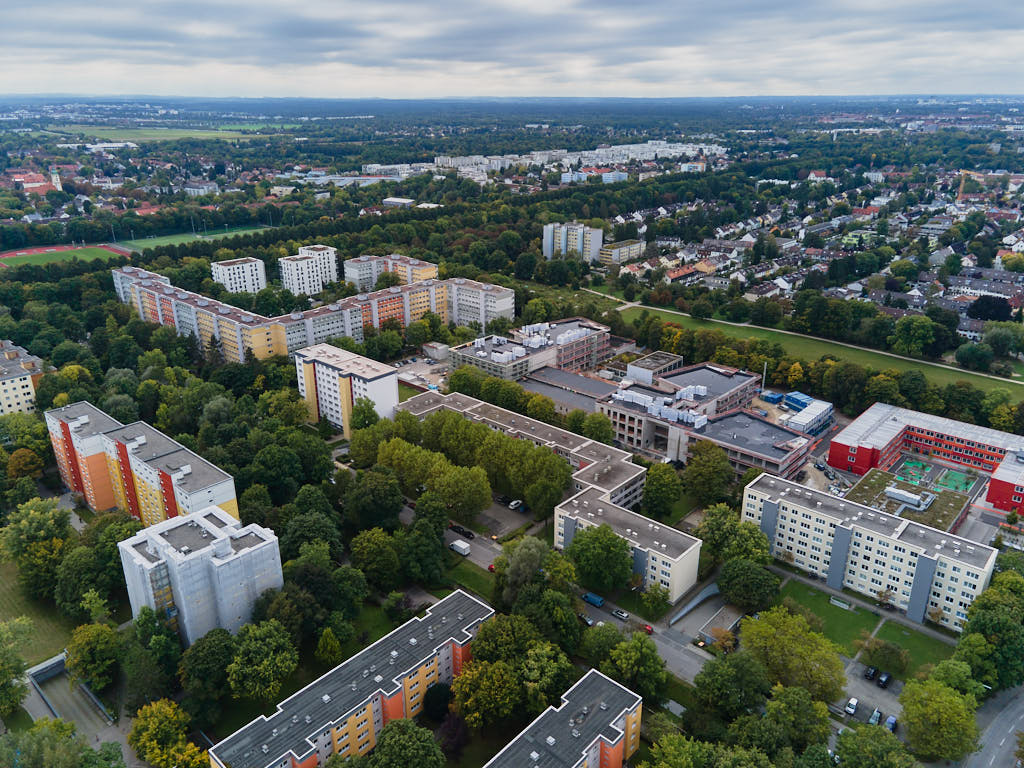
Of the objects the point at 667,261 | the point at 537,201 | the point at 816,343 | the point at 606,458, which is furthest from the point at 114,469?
the point at 537,201

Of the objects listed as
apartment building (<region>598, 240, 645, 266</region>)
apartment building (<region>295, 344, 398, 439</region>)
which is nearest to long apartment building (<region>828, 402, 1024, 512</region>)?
apartment building (<region>295, 344, 398, 439</region>)

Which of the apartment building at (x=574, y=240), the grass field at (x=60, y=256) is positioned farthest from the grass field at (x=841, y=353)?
the grass field at (x=60, y=256)

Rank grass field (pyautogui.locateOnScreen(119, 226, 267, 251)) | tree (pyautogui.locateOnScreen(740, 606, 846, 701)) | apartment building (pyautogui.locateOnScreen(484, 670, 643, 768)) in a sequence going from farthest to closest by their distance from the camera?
grass field (pyautogui.locateOnScreen(119, 226, 267, 251)) < tree (pyautogui.locateOnScreen(740, 606, 846, 701)) < apartment building (pyautogui.locateOnScreen(484, 670, 643, 768))

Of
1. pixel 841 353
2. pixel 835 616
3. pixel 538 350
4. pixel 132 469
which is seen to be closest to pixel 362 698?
pixel 132 469

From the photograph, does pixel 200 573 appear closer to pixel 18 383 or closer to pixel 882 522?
pixel 18 383

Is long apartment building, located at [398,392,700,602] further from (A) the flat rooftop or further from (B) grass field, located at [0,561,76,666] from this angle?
(B) grass field, located at [0,561,76,666]

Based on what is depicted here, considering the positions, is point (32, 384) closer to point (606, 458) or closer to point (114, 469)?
point (114, 469)

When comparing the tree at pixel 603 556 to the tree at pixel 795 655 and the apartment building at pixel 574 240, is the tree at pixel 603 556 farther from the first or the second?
the apartment building at pixel 574 240
